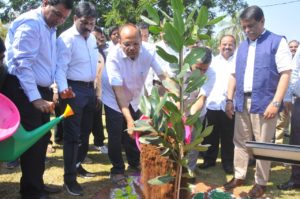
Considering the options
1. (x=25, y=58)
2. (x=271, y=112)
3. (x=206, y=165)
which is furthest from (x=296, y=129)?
(x=25, y=58)

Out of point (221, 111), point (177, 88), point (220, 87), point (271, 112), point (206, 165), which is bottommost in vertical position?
point (206, 165)

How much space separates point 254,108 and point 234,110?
1.31 ft

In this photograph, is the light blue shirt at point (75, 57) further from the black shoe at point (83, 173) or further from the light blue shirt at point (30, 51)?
the black shoe at point (83, 173)

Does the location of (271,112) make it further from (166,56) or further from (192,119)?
(166,56)

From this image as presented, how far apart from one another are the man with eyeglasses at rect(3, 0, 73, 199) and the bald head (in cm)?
60

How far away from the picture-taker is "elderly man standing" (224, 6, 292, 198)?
3.85 metres

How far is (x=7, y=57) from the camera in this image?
333 centimetres

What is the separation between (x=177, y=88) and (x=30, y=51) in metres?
1.67

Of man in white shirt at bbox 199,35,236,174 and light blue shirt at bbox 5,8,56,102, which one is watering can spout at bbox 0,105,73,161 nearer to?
light blue shirt at bbox 5,8,56,102

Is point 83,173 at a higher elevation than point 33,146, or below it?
below

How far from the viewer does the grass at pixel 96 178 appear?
156 inches

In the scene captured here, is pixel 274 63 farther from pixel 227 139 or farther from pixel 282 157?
pixel 282 157

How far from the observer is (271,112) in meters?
3.86

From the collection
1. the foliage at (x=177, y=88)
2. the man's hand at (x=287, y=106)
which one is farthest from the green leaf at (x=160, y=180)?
the man's hand at (x=287, y=106)
